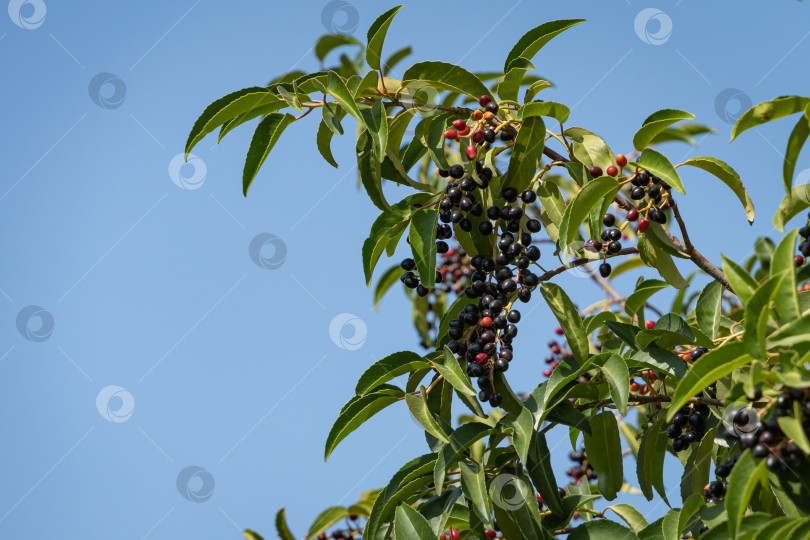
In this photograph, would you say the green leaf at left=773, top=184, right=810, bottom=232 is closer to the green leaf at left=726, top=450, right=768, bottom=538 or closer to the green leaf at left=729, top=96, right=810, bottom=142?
the green leaf at left=729, top=96, right=810, bottom=142

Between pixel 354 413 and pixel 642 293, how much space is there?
0.84m

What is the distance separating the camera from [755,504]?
205cm

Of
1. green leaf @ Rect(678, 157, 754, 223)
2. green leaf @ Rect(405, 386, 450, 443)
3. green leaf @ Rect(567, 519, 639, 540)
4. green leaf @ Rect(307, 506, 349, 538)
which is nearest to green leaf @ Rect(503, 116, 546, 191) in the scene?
green leaf @ Rect(678, 157, 754, 223)

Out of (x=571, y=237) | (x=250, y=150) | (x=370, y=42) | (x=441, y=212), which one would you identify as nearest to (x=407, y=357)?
(x=441, y=212)

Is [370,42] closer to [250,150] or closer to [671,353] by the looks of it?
[250,150]

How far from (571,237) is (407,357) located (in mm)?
535

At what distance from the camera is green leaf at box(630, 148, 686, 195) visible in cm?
199

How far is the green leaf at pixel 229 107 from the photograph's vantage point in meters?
2.26

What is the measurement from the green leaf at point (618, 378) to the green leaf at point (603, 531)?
1.15ft

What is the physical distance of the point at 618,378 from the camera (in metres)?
1.95

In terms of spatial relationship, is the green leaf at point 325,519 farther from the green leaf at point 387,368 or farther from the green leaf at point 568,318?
the green leaf at point 568,318

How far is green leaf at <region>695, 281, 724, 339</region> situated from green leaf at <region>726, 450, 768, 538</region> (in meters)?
0.61

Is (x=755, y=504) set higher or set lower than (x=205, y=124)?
higher

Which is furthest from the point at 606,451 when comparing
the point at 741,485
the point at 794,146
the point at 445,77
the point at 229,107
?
the point at 229,107
